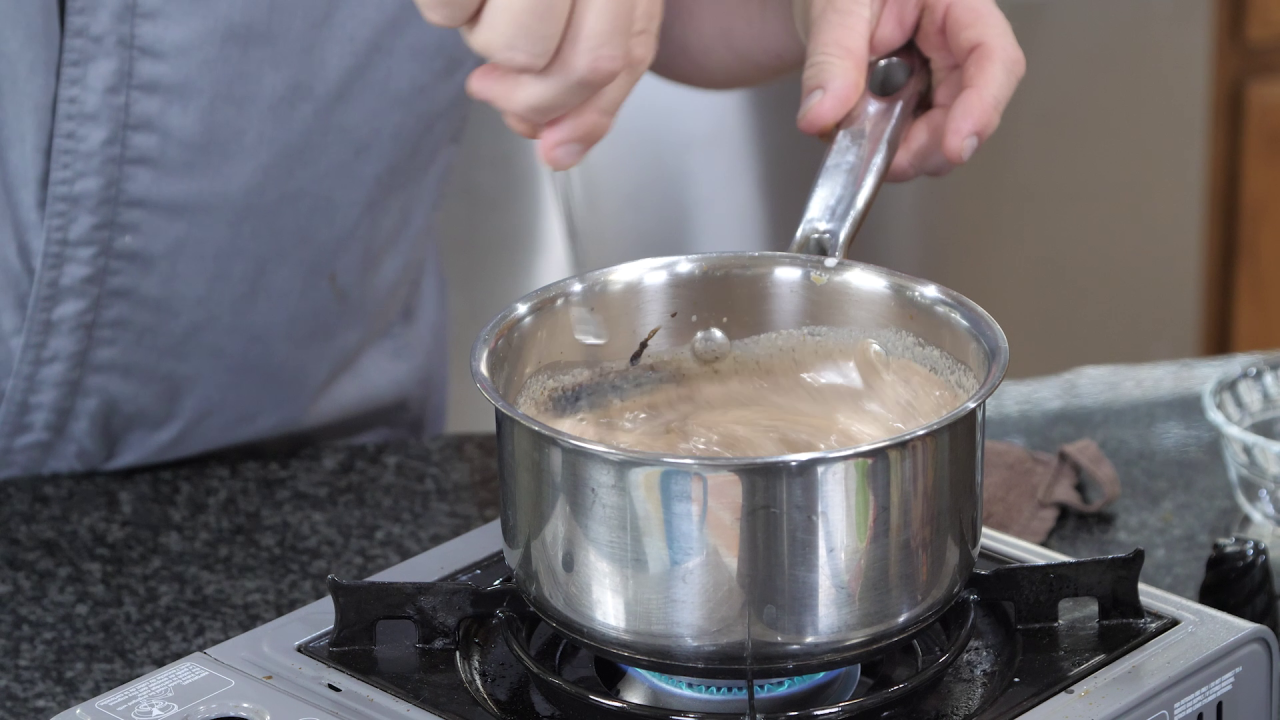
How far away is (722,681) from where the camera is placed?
1.78ft

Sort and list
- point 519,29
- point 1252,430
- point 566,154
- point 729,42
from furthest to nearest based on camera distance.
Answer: point 729,42, point 1252,430, point 566,154, point 519,29

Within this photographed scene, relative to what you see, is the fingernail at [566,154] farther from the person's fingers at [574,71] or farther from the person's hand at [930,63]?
the person's hand at [930,63]

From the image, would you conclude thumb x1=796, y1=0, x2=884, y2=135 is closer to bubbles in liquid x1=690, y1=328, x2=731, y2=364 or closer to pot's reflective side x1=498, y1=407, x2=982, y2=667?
bubbles in liquid x1=690, y1=328, x2=731, y2=364

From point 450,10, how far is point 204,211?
0.46 m

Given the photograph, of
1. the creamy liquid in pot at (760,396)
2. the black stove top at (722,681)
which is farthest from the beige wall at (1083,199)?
the black stove top at (722,681)

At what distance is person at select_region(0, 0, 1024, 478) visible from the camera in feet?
2.70

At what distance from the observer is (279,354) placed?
A: 1.04m

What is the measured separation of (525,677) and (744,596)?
0.14 metres

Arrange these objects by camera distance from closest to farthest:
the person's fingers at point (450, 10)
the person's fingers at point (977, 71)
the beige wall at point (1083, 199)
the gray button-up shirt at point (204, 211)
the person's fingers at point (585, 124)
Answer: the person's fingers at point (450, 10) < the person's fingers at point (585, 124) < the person's fingers at point (977, 71) < the gray button-up shirt at point (204, 211) < the beige wall at point (1083, 199)

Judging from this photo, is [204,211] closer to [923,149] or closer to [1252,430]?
[923,149]

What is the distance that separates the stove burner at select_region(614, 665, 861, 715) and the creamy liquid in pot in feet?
0.37

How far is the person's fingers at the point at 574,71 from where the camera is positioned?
0.58m

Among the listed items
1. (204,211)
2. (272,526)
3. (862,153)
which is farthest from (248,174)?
(862,153)

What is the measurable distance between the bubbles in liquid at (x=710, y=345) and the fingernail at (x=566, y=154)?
12 cm
